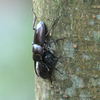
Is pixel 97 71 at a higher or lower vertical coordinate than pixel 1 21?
lower

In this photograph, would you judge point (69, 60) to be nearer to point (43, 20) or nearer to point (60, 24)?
point (60, 24)

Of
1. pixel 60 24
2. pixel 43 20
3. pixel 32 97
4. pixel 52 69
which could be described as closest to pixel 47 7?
pixel 43 20

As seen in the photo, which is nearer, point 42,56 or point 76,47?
point 76,47

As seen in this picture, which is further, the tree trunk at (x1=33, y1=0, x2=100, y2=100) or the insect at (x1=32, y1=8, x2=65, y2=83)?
the insect at (x1=32, y1=8, x2=65, y2=83)

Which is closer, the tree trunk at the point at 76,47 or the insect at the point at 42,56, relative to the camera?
the tree trunk at the point at 76,47

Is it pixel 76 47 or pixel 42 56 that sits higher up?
pixel 76 47
